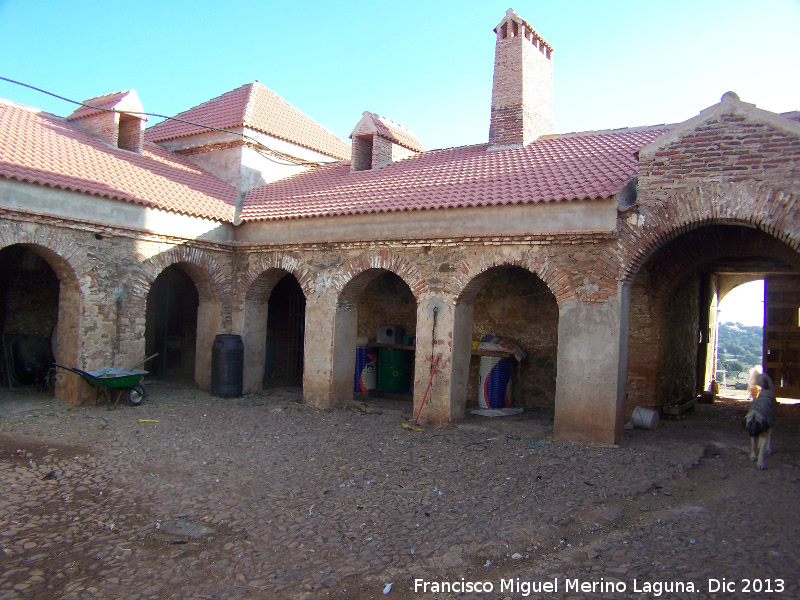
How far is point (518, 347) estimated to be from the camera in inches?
511

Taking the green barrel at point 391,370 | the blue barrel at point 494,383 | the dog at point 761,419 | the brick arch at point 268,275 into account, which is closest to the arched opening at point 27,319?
the brick arch at point 268,275

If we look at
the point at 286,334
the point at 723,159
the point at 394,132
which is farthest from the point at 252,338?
the point at 723,159

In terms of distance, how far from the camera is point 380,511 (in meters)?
6.64

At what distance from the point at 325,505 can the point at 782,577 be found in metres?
4.48

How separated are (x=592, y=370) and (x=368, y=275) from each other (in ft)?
16.4

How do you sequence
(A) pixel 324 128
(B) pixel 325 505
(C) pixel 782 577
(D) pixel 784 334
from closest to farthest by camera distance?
(C) pixel 782 577, (B) pixel 325 505, (D) pixel 784 334, (A) pixel 324 128

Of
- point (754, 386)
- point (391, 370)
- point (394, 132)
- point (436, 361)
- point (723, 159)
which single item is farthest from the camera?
point (394, 132)

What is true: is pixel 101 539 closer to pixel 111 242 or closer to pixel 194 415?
pixel 194 415

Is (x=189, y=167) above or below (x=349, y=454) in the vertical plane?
above

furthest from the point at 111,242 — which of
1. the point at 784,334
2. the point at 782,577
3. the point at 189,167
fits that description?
the point at 784,334

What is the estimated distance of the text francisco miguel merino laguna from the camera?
4.71 metres

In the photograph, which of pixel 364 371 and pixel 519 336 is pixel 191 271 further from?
pixel 519 336

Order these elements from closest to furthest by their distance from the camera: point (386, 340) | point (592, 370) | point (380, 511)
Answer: point (380, 511) → point (592, 370) → point (386, 340)

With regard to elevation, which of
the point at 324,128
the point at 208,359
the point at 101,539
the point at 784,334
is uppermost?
the point at 324,128
